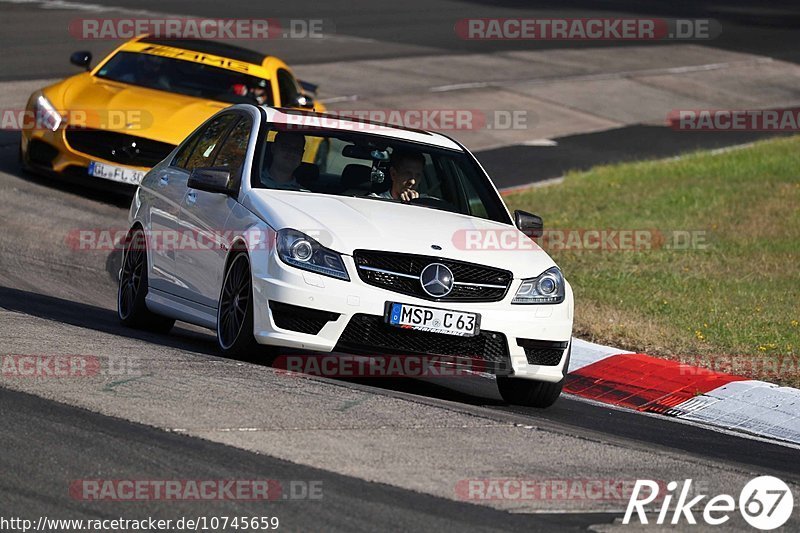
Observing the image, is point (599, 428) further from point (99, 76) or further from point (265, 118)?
point (99, 76)

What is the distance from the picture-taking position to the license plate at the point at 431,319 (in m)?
8.23

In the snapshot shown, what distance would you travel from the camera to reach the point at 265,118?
9711 mm

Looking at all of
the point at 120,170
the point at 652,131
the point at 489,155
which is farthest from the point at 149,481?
the point at 652,131

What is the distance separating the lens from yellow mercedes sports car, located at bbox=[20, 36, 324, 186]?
15.2m

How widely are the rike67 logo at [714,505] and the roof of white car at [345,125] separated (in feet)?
12.6

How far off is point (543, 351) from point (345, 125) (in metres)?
2.11

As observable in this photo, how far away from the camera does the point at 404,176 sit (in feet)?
31.3

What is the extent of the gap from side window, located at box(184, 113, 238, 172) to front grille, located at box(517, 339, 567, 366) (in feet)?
8.39

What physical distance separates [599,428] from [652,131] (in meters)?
17.2

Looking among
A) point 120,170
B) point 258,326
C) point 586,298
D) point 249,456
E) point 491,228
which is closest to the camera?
point 249,456
